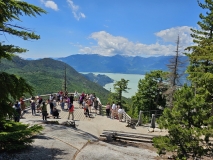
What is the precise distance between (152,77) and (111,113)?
80.5 feet

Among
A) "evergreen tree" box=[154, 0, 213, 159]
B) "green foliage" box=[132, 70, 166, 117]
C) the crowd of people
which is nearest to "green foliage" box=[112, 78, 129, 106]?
"green foliage" box=[132, 70, 166, 117]

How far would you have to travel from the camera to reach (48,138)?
1129 centimetres

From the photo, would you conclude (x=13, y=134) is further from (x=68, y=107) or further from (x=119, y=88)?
(x=119, y=88)

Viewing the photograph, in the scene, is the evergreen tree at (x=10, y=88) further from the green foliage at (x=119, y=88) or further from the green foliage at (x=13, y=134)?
the green foliage at (x=119, y=88)

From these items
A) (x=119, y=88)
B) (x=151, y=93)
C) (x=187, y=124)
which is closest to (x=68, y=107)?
(x=187, y=124)

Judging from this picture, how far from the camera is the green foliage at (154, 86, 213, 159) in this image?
8.53m

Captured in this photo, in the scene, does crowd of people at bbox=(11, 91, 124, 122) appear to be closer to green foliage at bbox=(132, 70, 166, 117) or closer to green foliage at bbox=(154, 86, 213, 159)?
green foliage at bbox=(154, 86, 213, 159)

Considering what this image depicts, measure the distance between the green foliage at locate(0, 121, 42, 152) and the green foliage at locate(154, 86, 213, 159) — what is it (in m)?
5.26

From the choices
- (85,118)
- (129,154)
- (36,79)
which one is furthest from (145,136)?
(36,79)

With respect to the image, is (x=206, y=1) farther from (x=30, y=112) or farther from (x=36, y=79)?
(x=36, y=79)

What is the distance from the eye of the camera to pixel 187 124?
8.77 m

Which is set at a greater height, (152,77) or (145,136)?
(152,77)

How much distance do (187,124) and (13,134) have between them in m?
6.64

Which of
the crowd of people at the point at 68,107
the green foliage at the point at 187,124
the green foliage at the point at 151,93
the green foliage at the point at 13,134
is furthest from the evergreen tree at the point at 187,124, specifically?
the green foliage at the point at 151,93
